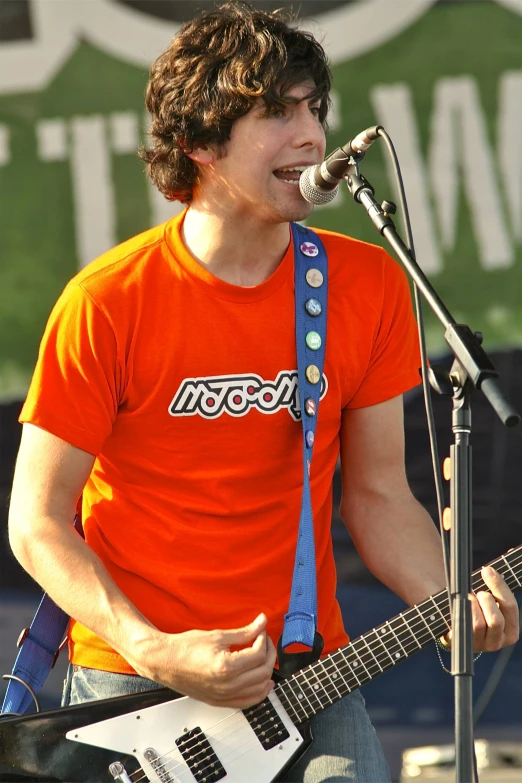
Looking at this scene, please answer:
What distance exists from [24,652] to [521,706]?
2148 millimetres

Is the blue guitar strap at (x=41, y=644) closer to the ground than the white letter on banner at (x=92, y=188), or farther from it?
closer to the ground

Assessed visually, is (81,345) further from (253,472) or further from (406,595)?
(406,595)

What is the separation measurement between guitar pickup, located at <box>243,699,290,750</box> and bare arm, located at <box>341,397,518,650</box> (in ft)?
1.60

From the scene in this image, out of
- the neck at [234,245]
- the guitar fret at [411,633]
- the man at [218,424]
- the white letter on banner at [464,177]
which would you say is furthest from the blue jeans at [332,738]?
the white letter on banner at [464,177]

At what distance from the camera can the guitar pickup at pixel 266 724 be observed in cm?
265

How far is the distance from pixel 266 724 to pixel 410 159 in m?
2.29

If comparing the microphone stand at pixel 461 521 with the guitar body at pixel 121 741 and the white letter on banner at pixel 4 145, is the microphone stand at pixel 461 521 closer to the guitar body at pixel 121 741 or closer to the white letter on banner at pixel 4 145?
the guitar body at pixel 121 741

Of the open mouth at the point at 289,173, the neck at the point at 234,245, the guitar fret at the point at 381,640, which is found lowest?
the guitar fret at the point at 381,640

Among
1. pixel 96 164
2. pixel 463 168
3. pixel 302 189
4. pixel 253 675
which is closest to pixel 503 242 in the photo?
pixel 463 168

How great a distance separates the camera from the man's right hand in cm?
251

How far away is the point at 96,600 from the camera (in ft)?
8.61

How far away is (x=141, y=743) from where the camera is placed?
2.64m

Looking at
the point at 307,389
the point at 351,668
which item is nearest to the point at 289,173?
the point at 307,389

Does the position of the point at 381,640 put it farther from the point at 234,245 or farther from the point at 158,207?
the point at 158,207
